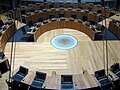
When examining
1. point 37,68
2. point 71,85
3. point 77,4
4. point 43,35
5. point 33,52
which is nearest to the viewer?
point 71,85

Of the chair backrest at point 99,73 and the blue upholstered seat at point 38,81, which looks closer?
the blue upholstered seat at point 38,81

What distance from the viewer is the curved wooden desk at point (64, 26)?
10.9m

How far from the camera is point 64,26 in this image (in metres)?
11.9

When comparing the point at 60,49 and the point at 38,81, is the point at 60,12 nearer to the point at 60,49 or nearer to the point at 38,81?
the point at 60,49

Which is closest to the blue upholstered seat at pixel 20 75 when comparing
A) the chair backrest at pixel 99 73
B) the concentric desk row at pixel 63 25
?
the chair backrest at pixel 99 73

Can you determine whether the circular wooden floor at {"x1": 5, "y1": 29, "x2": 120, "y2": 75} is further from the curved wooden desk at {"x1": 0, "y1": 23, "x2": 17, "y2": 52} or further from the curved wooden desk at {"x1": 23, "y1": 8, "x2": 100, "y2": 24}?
the curved wooden desk at {"x1": 23, "y1": 8, "x2": 100, "y2": 24}

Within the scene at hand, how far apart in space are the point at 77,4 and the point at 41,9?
2.71m

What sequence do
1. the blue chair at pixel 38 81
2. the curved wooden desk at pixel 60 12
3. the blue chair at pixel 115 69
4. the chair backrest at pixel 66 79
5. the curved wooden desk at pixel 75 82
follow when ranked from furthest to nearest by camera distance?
the curved wooden desk at pixel 60 12, the blue chair at pixel 115 69, the chair backrest at pixel 66 79, the blue chair at pixel 38 81, the curved wooden desk at pixel 75 82

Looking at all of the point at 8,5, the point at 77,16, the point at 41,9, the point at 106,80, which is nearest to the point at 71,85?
the point at 106,80

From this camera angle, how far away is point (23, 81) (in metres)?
6.62

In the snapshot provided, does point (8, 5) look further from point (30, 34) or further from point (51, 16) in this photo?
point (30, 34)

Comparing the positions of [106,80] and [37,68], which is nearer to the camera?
[106,80]

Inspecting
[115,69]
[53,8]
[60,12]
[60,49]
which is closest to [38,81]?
[115,69]

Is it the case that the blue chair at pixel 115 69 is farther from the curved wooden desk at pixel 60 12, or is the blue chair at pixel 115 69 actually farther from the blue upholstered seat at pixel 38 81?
the curved wooden desk at pixel 60 12
